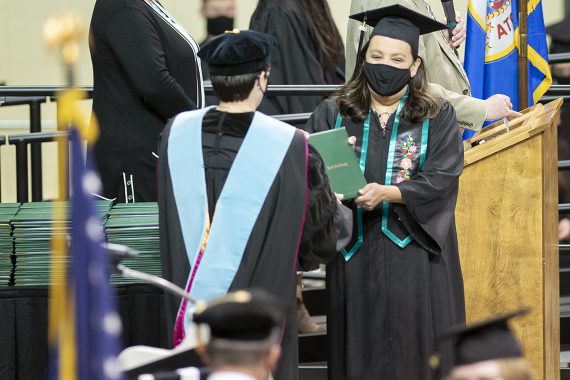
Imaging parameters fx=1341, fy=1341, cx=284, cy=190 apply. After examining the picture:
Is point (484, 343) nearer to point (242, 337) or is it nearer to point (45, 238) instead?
point (242, 337)

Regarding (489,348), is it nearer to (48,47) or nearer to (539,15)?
(48,47)

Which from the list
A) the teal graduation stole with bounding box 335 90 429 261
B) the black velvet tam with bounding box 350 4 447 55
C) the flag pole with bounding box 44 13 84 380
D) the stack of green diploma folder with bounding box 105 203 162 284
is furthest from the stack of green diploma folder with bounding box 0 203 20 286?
the flag pole with bounding box 44 13 84 380

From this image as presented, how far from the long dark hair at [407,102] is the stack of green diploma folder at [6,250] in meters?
1.49

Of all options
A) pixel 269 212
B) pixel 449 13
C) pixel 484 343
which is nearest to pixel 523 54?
pixel 449 13

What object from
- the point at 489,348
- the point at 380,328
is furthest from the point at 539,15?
the point at 489,348

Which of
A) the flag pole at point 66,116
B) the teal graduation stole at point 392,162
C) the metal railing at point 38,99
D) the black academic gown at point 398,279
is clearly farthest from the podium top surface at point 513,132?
the flag pole at point 66,116

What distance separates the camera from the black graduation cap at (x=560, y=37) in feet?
32.4

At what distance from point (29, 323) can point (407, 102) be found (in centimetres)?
187

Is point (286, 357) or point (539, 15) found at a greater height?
point (539, 15)

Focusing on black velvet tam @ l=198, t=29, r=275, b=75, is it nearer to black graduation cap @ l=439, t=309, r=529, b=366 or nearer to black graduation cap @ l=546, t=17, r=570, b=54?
black graduation cap @ l=439, t=309, r=529, b=366

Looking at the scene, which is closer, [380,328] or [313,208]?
[313,208]

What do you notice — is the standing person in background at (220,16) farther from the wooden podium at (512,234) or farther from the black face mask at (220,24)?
the wooden podium at (512,234)

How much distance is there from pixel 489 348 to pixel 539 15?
421cm

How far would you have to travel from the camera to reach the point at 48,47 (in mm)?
3082
